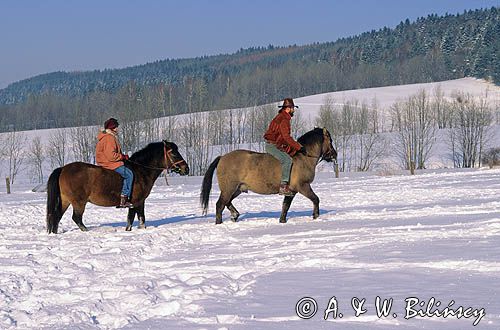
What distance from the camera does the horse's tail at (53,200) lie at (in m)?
10.8

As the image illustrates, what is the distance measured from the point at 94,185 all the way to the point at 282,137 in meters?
3.78

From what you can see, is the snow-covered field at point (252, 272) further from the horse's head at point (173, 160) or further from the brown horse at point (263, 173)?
the horse's head at point (173, 160)

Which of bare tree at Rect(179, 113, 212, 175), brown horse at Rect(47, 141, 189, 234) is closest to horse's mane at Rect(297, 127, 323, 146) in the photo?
brown horse at Rect(47, 141, 189, 234)

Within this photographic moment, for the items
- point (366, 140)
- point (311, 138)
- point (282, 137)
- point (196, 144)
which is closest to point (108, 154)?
point (282, 137)

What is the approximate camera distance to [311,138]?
1229 cm

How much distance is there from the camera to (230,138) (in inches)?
2960

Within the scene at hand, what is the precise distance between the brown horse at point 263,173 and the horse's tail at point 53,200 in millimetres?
3029

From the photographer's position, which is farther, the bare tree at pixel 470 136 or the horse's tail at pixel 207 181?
the bare tree at pixel 470 136

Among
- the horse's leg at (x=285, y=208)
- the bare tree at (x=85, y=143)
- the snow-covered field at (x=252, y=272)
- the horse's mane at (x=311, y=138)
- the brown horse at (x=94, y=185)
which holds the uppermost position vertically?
the bare tree at (x=85, y=143)

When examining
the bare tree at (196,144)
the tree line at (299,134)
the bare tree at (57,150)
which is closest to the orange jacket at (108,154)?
the tree line at (299,134)

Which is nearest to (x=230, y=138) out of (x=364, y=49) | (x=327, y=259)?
(x=327, y=259)

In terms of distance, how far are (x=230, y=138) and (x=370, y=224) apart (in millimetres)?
64842

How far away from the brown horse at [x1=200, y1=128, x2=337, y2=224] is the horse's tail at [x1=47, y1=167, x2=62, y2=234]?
119 inches

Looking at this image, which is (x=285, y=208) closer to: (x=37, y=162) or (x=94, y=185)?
(x=94, y=185)
